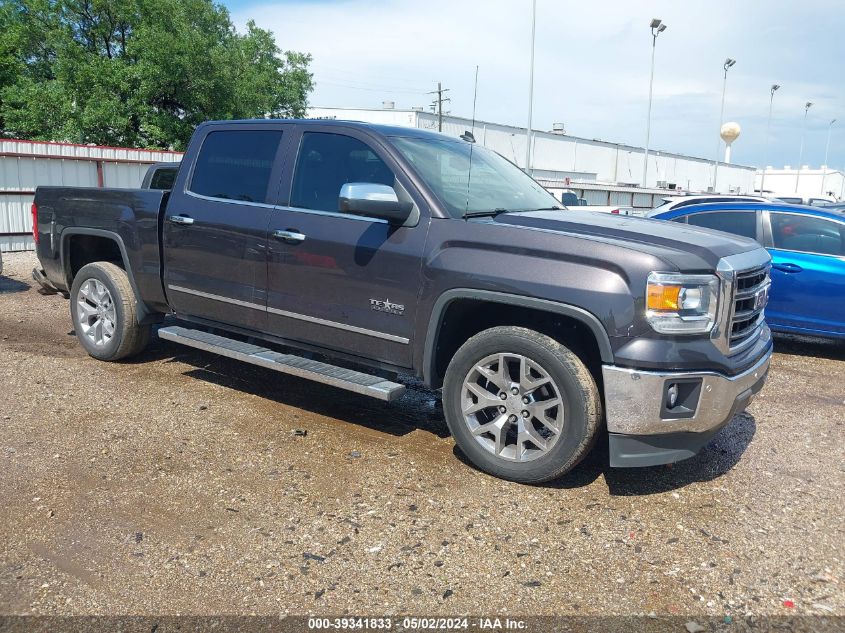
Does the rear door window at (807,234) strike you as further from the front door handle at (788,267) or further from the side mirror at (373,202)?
the side mirror at (373,202)

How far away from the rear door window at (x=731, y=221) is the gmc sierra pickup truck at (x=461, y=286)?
11.2ft

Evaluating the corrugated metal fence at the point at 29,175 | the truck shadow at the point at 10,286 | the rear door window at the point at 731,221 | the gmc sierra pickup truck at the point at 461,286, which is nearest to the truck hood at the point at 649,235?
the gmc sierra pickup truck at the point at 461,286

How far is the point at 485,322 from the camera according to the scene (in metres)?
4.26

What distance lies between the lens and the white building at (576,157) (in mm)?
51812

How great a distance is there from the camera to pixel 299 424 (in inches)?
189

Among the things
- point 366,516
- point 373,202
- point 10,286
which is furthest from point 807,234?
point 10,286

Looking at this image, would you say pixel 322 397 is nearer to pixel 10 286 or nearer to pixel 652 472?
pixel 652 472

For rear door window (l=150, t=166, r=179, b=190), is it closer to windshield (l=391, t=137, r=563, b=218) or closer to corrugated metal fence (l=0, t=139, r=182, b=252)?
windshield (l=391, t=137, r=563, b=218)

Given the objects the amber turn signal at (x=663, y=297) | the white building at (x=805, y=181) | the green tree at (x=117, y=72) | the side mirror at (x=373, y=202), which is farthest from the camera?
the white building at (x=805, y=181)

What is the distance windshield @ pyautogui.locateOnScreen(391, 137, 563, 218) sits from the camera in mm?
4309

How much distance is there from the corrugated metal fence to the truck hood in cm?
1241

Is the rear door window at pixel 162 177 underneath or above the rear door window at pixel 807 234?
above

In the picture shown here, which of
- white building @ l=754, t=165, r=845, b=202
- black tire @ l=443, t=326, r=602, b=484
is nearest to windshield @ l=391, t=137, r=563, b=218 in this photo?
black tire @ l=443, t=326, r=602, b=484

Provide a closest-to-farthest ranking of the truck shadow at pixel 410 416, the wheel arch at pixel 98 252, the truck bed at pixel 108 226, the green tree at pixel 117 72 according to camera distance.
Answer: the truck shadow at pixel 410 416 < the truck bed at pixel 108 226 < the wheel arch at pixel 98 252 < the green tree at pixel 117 72
